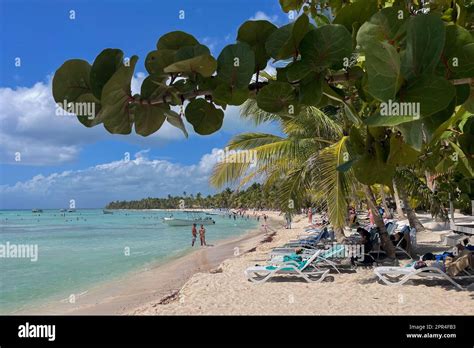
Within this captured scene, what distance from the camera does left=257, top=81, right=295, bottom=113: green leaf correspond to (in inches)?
23.0

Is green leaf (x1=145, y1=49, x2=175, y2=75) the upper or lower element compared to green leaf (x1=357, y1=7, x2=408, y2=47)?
lower

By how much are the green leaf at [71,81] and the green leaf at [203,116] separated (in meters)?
0.16

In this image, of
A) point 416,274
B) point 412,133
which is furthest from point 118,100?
point 416,274

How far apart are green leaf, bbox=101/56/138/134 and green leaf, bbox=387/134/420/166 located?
427 millimetres

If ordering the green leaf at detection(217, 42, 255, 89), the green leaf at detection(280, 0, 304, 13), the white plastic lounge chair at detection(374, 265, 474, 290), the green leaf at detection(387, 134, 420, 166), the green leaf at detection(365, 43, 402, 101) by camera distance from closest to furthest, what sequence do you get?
the green leaf at detection(365, 43, 402, 101)
the green leaf at detection(217, 42, 255, 89)
the green leaf at detection(387, 134, 420, 166)
the green leaf at detection(280, 0, 304, 13)
the white plastic lounge chair at detection(374, 265, 474, 290)

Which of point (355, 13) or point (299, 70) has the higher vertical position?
point (355, 13)

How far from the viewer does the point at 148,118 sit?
0.61m

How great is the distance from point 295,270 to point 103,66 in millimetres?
9614

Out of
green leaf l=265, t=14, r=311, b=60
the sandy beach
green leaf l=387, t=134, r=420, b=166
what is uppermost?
green leaf l=265, t=14, r=311, b=60

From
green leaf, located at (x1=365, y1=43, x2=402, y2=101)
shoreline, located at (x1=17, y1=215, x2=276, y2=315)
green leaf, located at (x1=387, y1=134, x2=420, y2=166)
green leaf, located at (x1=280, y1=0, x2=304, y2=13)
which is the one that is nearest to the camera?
green leaf, located at (x1=365, y1=43, x2=402, y2=101)

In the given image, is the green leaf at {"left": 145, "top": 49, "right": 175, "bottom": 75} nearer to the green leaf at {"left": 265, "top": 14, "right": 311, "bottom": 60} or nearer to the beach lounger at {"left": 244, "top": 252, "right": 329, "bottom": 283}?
the green leaf at {"left": 265, "top": 14, "right": 311, "bottom": 60}

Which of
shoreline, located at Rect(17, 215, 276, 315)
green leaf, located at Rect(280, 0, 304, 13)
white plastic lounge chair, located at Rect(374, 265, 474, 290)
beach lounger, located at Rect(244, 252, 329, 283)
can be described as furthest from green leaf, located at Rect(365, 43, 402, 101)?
shoreline, located at Rect(17, 215, 276, 315)

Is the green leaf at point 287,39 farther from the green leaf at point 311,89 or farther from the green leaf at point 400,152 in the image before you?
the green leaf at point 400,152

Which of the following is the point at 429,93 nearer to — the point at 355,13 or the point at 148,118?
the point at 355,13
